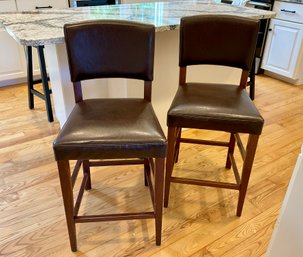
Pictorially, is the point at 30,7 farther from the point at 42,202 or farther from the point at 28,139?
the point at 42,202

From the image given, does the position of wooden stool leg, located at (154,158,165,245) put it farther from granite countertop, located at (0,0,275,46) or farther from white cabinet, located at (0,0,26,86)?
white cabinet, located at (0,0,26,86)

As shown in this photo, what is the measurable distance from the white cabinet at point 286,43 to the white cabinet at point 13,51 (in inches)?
88.5

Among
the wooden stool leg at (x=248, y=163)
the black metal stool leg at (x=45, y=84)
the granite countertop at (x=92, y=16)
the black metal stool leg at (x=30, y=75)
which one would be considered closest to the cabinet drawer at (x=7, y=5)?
the black metal stool leg at (x=30, y=75)

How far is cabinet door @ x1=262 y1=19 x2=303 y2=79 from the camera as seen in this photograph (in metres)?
3.04

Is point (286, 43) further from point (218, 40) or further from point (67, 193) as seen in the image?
point (67, 193)

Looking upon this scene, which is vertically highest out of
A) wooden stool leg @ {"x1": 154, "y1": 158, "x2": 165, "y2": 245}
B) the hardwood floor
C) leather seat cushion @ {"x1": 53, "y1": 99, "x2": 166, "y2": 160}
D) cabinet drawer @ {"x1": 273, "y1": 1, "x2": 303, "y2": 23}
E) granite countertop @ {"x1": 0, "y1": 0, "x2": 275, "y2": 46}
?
granite countertop @ {"x1": 0, "y1": 0, "x2": 275, "y2": 46}

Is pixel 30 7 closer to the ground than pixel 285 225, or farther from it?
farther from it

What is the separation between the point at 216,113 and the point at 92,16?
1.00m

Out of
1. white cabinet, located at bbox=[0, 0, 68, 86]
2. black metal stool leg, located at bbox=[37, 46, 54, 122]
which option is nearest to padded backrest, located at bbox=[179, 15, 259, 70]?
black metal stool leg, located at bbox=[37, 46, 54, 122]

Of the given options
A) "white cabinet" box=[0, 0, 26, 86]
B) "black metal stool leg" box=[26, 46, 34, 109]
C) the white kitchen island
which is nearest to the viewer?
the white kitchen island

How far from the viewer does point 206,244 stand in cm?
145

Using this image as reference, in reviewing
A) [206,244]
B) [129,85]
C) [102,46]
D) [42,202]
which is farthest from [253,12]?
[42,202]

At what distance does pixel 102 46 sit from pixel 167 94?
31.8 inches

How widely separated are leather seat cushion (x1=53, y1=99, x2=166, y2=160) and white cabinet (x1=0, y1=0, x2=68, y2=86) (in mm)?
2060
